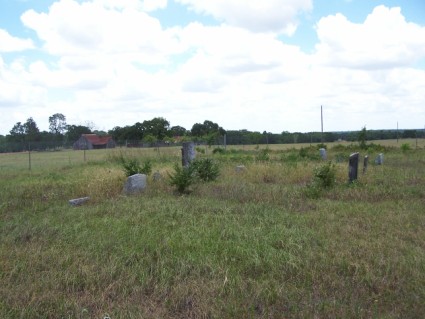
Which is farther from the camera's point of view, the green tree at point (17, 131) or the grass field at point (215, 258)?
the green tree at point (17, 131)

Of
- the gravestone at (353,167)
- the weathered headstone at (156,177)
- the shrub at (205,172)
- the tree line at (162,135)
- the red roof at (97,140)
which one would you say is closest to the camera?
the gravestone at (353,167)

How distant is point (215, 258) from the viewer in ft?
15.0

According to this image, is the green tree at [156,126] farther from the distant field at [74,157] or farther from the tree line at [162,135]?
the distant field at [74,157]

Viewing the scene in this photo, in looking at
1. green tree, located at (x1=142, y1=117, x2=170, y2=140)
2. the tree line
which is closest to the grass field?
the tree line

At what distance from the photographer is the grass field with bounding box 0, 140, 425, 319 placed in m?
3.52

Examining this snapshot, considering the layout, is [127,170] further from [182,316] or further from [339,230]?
Answer: [182,316]

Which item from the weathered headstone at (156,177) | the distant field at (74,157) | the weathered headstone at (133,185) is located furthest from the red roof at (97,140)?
the weathered headstone at (133,185)

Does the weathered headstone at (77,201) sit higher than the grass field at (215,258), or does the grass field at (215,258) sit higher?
the weathered headstone at (77,201)

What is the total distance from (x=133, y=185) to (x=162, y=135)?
58936 millimetres

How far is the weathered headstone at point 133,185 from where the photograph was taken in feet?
31.6

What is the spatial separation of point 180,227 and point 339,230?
229 cm

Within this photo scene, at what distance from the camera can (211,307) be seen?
346 cm

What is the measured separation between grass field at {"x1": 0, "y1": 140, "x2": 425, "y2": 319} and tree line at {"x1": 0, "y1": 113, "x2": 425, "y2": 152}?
2021 centimetres

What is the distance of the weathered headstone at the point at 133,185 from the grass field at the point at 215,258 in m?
1.41
